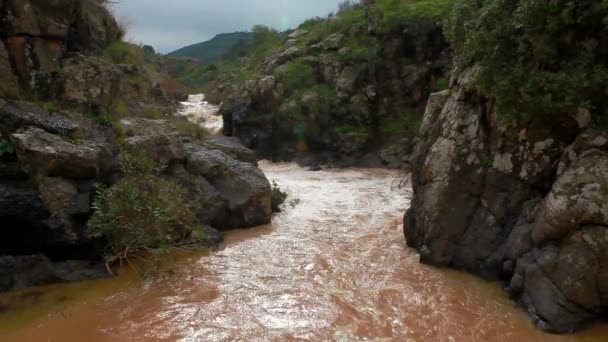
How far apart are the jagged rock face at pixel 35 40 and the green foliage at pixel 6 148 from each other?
4.11 ft

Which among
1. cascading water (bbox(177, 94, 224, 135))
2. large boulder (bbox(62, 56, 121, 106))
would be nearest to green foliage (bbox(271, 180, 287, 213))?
large boulder (bbox(62, 56, 121, 106))

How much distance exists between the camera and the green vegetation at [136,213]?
8023mm

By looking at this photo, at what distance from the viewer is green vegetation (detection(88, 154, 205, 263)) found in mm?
8023

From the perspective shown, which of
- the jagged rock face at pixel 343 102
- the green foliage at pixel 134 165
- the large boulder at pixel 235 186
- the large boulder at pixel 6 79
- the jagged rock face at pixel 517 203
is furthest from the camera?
the jagged rock face at pixel 343 102

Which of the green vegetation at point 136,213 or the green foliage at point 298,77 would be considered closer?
the green vegetation at point 136,213

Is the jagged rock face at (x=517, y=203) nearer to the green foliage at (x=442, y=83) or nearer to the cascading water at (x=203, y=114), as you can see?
the green foliage at (x=442, y=83)

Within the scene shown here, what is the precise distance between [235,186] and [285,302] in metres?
5.31

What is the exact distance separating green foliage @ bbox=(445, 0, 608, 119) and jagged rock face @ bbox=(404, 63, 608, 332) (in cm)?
44

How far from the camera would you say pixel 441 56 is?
2053cm

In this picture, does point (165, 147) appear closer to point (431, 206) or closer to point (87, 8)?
point (87, 8)

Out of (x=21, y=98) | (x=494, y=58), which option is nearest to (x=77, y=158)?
(x=21, y=98)

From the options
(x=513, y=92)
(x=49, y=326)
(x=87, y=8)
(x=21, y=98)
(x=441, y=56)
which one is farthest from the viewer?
(x=441, y=56)

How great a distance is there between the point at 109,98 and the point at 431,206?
7639 millimetres

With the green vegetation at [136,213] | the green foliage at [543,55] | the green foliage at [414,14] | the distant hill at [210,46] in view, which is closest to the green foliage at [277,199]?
the green vegetation at [136,213]
